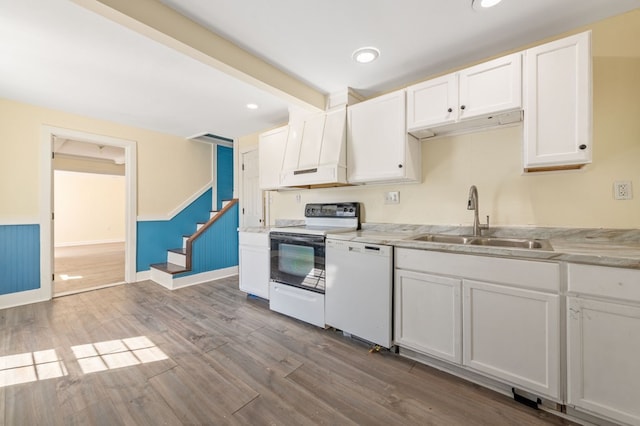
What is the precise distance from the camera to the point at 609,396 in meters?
1.24

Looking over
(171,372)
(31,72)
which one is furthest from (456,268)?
(31,72)

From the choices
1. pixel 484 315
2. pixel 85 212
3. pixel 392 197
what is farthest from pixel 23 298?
pixel 85 212

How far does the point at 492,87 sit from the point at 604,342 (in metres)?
1.62

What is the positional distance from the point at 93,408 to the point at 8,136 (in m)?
3.37

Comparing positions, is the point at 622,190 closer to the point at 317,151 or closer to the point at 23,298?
the point at 317,151

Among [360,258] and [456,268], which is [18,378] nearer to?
[360,258]

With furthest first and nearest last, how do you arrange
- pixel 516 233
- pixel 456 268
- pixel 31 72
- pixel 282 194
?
pixel 282 194 → pixel 31 72 → pixel 516 233 → pixel 456 268

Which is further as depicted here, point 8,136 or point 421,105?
point 8,136

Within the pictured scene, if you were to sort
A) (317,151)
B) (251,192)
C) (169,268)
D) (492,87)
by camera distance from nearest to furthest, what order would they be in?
(492,87) < (317,151) < (169,268) < (251,192)

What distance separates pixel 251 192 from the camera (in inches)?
169

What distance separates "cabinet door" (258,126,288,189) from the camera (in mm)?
3057

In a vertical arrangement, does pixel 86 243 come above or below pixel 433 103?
below

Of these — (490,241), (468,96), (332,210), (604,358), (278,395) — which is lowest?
(278,395)

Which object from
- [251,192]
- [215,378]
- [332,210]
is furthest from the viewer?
[251,192]
